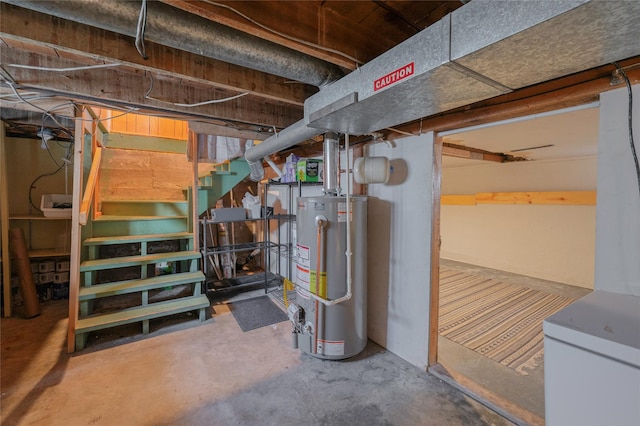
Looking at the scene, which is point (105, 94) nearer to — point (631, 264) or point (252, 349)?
point (252, 349)

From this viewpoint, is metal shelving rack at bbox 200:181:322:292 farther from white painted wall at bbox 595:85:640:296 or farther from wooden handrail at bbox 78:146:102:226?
white painted wall at bbox 595:85:640:296

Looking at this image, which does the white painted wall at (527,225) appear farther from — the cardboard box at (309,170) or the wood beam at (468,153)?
the cardboard box at (309,170)

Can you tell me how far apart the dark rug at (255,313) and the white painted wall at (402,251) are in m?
1.07

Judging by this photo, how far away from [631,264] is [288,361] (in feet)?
6.89

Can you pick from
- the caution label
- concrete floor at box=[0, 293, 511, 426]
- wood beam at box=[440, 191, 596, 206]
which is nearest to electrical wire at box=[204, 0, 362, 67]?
the caution label

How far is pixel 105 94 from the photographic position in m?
1.78

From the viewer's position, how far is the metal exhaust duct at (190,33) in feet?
3.02

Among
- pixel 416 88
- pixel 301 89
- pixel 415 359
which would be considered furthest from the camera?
pixel 415 359

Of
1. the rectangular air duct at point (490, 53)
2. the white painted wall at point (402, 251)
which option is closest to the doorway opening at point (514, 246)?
the white painted wall at point (402, 251)

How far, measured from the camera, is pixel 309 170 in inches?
116

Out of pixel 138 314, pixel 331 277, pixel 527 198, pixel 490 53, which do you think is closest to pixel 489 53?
pixel 490 53

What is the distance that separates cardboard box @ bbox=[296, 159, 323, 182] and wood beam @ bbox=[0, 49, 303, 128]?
607 mm

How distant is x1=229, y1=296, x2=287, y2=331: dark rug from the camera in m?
2.84

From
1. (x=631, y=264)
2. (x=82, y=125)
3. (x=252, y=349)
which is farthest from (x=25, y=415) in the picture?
(x=631, y=264)
